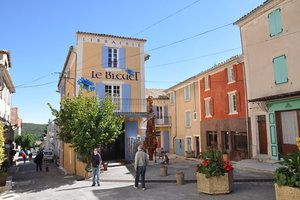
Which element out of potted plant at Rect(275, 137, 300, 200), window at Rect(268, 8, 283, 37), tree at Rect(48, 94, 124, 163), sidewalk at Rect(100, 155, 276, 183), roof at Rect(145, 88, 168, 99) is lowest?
sidewalk at Rect(100, 155, 276, 183)

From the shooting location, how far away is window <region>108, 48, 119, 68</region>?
20000 mm

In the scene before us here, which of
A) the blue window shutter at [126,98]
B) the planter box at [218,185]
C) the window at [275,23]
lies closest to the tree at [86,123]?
the blue window shutter at [126,98]

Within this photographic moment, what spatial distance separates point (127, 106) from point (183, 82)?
10.9 m

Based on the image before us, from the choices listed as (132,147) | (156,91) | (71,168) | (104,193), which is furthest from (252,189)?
(156,91)

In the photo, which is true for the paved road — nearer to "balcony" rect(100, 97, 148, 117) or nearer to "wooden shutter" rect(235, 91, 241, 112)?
"balcony" rect(100, 97, 148, 117)

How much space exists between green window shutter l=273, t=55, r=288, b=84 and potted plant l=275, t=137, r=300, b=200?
9.90 m

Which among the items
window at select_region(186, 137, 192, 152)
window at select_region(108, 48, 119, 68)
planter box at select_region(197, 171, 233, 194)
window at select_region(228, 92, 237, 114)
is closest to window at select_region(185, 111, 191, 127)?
window at select_region(186, 137, 192, 152)

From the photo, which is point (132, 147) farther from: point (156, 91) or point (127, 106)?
point (156, 91)

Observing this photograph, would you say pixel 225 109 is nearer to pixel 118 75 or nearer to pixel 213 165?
pixel 118 75

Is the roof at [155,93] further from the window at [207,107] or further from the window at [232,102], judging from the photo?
the window at [232,102]

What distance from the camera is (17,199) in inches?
392

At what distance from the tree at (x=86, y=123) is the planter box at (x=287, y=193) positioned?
378 inches

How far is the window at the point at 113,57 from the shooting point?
2000 centimetres

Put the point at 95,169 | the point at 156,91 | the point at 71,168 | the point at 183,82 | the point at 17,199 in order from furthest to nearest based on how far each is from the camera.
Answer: the point at 156,91 < the point at 183,82 < the point at 71,168 < the point at 95,169 < the point at 17,199
